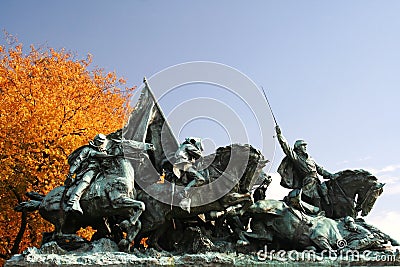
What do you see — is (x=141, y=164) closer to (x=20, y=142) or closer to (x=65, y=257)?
(x=65, y=257)

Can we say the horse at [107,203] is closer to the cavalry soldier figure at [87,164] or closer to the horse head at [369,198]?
the cavalry soldier figure at [87,164]

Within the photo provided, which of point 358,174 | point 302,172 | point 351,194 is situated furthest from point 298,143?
point 351,194

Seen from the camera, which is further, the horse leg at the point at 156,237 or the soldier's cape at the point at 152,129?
the soldier's cape at the point at 152,129

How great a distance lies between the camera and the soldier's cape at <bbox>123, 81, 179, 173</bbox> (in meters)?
9.84

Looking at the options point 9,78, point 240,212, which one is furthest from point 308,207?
A: point 9,78

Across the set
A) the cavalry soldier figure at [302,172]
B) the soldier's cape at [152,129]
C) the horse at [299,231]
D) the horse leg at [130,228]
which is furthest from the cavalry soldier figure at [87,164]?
the cavalry soldier figure at [302,172]

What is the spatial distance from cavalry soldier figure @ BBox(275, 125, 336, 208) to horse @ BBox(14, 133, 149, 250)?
3.36 meters

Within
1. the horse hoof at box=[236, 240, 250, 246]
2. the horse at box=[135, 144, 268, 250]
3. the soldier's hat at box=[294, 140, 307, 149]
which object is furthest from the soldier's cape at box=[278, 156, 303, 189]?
the horse hoof at box=[236, 240, 250, 246]

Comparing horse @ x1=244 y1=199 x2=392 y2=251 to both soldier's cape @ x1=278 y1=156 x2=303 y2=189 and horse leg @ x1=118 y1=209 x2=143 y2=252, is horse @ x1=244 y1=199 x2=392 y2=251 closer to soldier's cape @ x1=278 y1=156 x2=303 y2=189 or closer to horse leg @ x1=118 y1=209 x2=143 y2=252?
soldier's cape @ x1=278 y1=156 x2=303 y2=189

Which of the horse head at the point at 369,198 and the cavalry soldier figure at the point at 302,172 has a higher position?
the cavalry soldier figure at the point at 302,172

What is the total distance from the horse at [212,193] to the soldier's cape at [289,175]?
3.65ft

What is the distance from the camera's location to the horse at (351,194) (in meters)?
10.1

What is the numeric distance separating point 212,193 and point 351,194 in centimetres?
337

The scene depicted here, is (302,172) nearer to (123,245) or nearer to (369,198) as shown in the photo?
(369,198)
